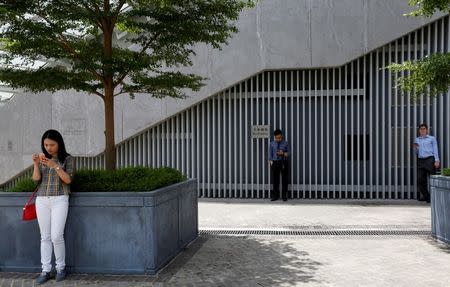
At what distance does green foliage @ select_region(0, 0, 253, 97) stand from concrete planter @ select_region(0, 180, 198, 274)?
184cm

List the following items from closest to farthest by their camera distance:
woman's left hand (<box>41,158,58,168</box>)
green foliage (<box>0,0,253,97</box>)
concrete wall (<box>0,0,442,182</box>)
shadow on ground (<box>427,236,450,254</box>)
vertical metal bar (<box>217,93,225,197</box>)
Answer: woman's left hand (<box>41,158,58,168</box>)
green foliage (<box>0,0,253,97</box>)
shadow on ground (<box>427,236,450,254</box>)
concrete wall (<box>0,0,442,182</box>)
vertical metal bar (<box>217,93,225,197</box>)

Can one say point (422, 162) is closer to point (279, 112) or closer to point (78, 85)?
point (279, 112)

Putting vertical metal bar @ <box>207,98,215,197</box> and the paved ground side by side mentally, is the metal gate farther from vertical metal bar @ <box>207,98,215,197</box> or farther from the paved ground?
the paved ground

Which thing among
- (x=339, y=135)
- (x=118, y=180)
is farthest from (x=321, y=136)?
(x=118, y=180)

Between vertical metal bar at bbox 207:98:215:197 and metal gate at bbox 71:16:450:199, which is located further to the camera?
vertical metal bar at bbox 207:98:215:197

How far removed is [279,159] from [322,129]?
1403 millimetres

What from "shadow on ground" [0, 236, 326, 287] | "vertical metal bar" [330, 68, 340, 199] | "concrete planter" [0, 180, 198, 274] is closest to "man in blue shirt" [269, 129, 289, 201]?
"vertical metal bar" [330, 68, 340, 199]

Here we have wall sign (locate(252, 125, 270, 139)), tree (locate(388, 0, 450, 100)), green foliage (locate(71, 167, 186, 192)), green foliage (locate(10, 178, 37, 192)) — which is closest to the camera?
green foliage (locate(71, 167, 186, 192))

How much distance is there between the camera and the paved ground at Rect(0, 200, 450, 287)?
5930 millimetres

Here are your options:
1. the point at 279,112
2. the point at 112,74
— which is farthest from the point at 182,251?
the point at 279,112

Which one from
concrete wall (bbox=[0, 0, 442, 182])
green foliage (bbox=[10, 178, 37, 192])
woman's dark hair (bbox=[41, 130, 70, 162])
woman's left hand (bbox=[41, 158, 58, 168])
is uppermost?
concrete wall (bbox=[0, 0, 442, 182])

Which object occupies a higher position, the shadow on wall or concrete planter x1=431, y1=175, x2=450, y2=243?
concrete planter x1=431, y1=175, x2=450, y2=243

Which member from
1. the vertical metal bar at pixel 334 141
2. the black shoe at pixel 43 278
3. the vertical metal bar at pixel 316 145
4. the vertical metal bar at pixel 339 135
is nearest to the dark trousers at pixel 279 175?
the vertical metal bar at pixel 316 145

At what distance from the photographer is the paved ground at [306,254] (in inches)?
233
